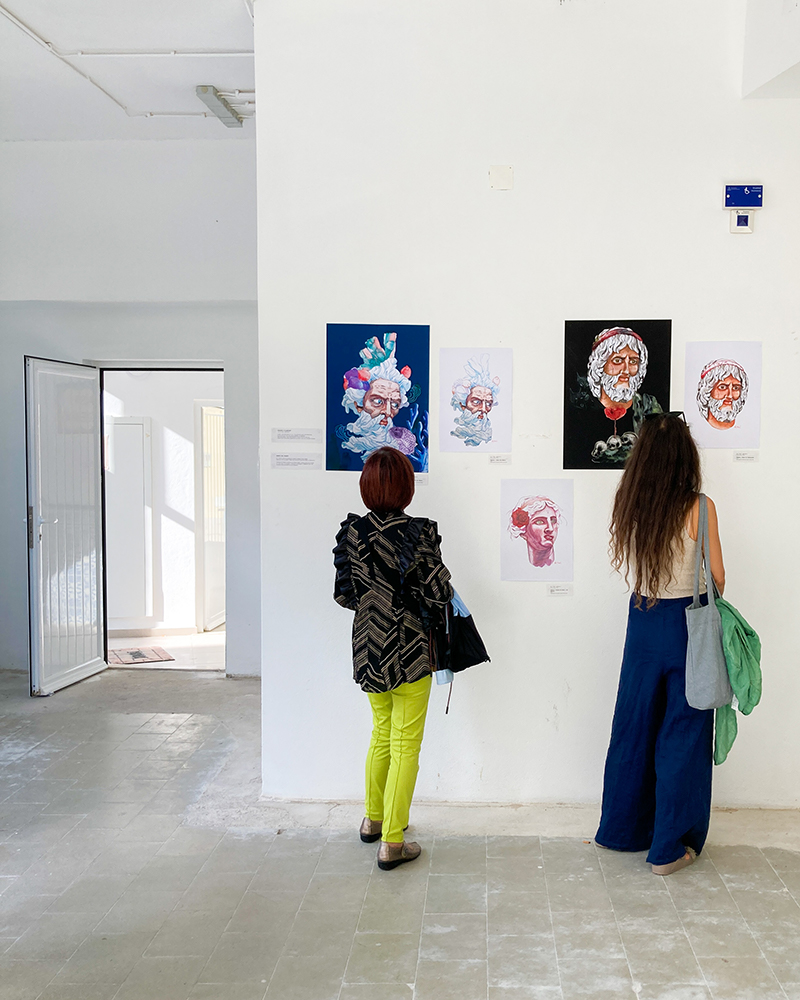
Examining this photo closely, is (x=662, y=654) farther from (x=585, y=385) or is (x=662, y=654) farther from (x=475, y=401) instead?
(x=475, y=401)

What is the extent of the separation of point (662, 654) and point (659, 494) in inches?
23.8

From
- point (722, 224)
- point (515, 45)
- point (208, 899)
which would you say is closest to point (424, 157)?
point (515, 45)

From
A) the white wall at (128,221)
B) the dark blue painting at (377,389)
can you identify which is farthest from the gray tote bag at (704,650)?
the white wall at (128,221)

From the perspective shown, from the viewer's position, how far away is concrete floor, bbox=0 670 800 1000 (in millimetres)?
2498

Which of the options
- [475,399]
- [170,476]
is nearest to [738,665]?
[475,399]

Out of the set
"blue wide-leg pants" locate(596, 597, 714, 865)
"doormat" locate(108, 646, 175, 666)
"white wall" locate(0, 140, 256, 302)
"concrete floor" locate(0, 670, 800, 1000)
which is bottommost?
"doormat" locate(108, 646, 175, 666)

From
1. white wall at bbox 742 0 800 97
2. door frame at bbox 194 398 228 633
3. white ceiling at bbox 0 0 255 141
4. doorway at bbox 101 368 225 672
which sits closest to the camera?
white wall at bbox 742 0 800 97

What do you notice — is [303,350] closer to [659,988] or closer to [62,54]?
[62,54]

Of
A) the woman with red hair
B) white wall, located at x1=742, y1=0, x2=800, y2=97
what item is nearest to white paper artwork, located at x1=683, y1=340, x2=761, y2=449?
white wall, located at x1=742, y1=0, x2=800, y2=97

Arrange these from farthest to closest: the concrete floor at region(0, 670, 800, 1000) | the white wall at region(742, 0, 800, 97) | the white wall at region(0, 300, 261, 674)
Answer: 1. the white wall at region(0, 300, 261, 674)
2. the white wall at region(742, 0, 800, 97)
3. the concrete floor at region(0, 670, 800, 1000)

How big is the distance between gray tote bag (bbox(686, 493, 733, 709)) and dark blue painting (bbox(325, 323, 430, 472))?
48.9 inches

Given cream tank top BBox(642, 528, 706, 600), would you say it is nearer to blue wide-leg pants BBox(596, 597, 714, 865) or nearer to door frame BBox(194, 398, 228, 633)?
blue wide-leg pants BBox(596, 597, 714, 865)

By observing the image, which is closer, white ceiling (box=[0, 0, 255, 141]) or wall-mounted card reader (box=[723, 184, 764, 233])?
wall-mounted card reader (box=[723, 184, 764, 233])

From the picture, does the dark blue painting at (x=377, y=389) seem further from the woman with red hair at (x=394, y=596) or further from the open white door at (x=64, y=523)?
the open white door at (x=64, y=523)
